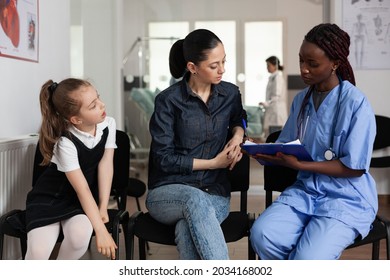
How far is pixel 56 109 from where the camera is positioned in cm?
198

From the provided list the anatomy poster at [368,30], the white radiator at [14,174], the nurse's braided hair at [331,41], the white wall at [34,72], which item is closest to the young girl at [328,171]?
the nurse's braided hair at [331,41]

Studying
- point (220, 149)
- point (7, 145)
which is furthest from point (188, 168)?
point (7, 145)

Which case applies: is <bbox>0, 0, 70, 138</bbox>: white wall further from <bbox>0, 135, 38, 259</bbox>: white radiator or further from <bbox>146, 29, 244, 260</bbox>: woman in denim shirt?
<bbox>146, 29, 244, 260</bbox>: woman in denim shirt

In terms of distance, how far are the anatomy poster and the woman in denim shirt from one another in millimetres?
2296

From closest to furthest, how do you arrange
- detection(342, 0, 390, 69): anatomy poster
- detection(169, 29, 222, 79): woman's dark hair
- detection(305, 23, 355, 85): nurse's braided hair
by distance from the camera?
detection(305, 23, 355, 85): nurse's braided hair
detection(169, 29, 222, 79): woman's dark hair
detection(342, 0, 390, 69): anatomy poster

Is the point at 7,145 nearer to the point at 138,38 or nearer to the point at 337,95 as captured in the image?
the point at 337,95

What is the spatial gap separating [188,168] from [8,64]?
1.11 metres

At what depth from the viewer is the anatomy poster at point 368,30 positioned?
13.2 ft

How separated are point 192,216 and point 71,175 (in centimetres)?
47

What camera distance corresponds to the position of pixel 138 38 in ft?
14.7

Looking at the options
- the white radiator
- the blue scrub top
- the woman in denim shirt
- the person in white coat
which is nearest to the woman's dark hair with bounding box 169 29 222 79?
the woman in denim shirt

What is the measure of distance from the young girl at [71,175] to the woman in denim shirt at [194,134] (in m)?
0.20

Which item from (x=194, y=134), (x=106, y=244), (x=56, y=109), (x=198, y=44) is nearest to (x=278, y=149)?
(x=194, y=134)

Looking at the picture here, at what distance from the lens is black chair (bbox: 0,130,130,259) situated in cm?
198
